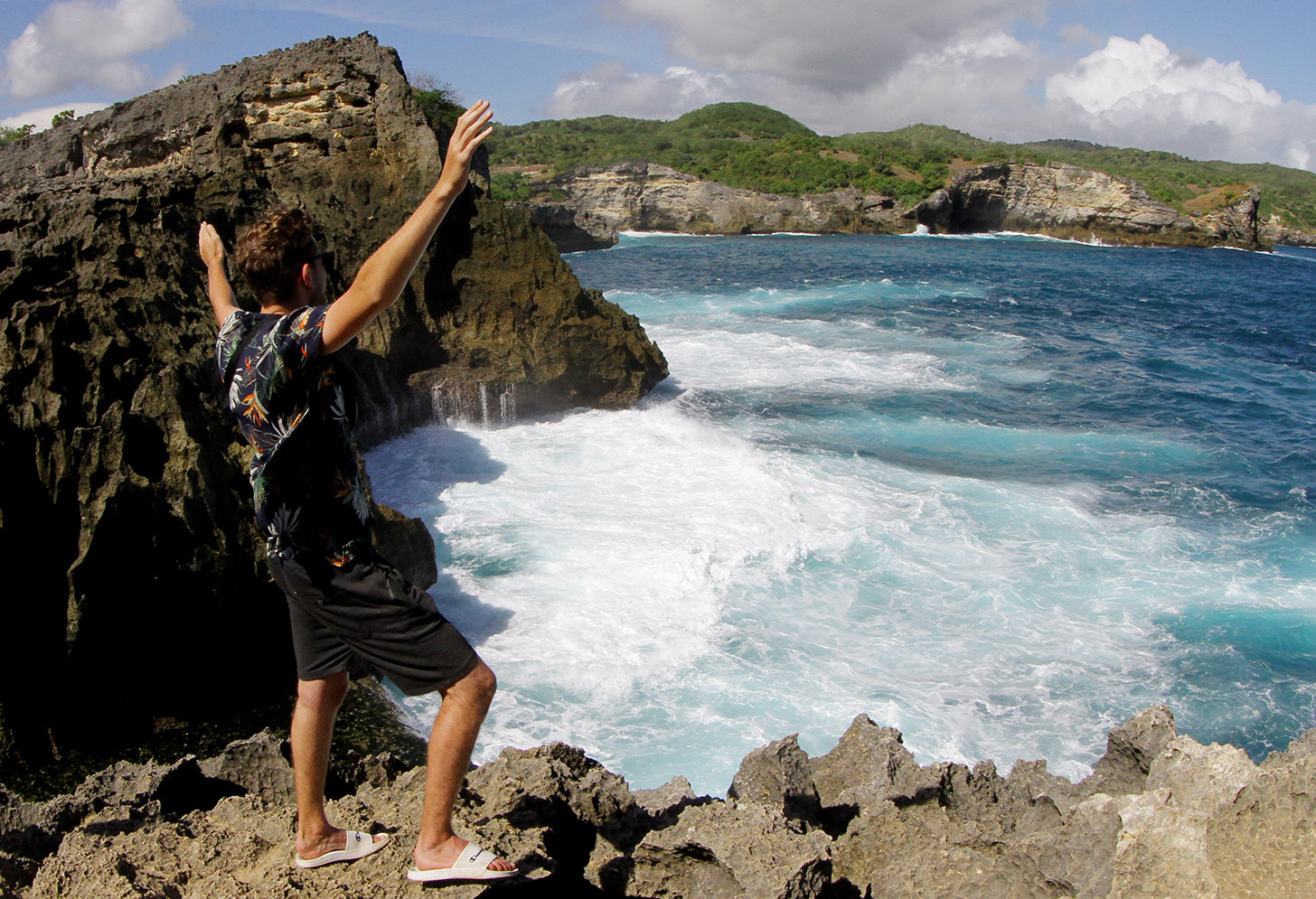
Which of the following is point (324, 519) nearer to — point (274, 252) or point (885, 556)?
point (274, 252)

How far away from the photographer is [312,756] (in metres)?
2.63

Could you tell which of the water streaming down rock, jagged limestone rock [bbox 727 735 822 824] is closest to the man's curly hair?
jagged limestone rock [bbox 727 735 822 824]

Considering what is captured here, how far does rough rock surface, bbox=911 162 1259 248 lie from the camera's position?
66562 millimetres

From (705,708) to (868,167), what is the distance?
271ft

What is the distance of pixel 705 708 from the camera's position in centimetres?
661

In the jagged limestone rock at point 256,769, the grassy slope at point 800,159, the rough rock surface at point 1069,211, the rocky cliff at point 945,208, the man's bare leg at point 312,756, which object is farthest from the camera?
the grassy slope at point 800,159

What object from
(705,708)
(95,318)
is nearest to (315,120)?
(95,318)

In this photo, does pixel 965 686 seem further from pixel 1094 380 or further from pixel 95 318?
pixel 1094 380

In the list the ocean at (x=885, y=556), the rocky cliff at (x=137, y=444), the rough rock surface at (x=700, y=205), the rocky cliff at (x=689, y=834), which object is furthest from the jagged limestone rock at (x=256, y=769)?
the rough rock surface at (x=700, y=205)

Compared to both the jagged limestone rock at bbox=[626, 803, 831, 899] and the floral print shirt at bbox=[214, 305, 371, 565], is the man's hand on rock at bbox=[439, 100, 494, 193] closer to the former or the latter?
the floral print shirt at bbox=[214, 305, 371, 565]

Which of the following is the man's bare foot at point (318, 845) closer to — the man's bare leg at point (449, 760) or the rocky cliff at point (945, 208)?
the man's bare leg at point (449, 760)

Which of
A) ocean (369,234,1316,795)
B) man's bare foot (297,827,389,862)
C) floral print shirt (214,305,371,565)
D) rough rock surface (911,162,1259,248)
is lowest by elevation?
ocean (369,234,1316,795)

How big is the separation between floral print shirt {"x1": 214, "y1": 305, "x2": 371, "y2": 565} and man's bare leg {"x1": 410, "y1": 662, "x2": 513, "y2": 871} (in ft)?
1.66

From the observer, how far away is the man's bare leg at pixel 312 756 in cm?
262
